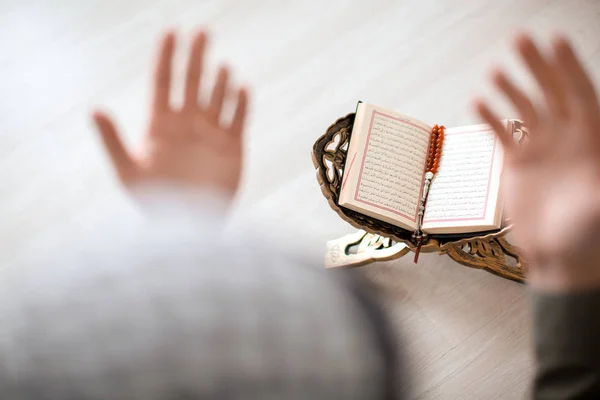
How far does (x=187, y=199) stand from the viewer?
0.48 meters

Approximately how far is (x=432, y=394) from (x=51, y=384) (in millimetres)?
1306

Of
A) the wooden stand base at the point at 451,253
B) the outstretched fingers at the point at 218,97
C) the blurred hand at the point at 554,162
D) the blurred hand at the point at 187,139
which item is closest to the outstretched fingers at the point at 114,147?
the blurred hand at the point at 187,139

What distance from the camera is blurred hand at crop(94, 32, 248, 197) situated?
0.62 metres

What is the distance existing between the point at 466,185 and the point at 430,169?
91mm

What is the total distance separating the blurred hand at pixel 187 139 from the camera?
62cm

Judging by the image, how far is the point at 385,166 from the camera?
1.35m

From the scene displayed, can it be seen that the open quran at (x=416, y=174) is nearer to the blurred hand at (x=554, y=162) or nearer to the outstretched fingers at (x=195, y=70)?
→ the blurred hand at (x=554, y=162)

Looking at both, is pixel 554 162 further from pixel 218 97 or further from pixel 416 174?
pixel 416 174

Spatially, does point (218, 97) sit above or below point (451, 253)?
above

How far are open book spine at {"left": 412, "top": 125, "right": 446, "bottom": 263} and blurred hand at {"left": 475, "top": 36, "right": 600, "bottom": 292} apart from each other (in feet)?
1.84

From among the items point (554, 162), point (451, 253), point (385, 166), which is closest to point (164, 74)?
point (554, 162)

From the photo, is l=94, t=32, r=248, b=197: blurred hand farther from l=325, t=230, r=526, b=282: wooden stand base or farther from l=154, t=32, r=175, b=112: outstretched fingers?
l=325, t=230, r=526, b=282: wooden stand base

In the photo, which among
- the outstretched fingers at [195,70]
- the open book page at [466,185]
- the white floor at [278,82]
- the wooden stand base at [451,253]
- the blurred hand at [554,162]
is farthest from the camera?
the white floor at [278,82]

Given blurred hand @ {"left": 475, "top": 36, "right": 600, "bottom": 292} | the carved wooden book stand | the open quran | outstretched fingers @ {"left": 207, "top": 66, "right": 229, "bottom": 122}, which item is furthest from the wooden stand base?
outstretched fingers @ {"left": 207, "top": 66, "right": 229, "bottom": 122}
